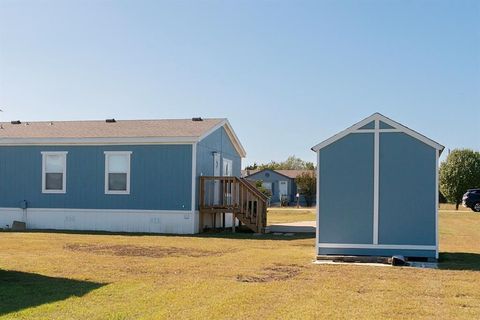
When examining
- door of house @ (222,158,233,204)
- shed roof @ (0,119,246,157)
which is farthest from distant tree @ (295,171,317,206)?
shed roof @ (0,119,246,157)

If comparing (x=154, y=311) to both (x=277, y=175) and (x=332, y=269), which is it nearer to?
(x=332, y=269)

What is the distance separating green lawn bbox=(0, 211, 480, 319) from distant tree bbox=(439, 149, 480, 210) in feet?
111

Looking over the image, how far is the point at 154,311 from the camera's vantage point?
23.1ft

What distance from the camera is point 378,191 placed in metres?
12.9

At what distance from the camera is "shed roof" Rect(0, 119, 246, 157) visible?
20.8 metres

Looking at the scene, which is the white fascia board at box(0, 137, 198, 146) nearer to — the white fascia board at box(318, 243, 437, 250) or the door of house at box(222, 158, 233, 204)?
the door of house at box(222, 158, 233, 204)

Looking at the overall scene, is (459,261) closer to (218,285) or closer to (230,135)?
(218,285)

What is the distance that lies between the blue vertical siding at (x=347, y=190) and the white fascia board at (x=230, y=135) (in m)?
7.94

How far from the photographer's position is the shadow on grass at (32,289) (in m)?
7.43

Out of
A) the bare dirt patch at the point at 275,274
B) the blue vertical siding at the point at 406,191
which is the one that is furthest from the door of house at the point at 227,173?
the bare dirt patch at the point at 275,274

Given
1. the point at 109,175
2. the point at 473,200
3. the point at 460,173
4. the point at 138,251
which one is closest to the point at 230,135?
the point at 109,175

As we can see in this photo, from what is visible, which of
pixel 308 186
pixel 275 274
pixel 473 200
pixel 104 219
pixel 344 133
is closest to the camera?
pixel 275 274

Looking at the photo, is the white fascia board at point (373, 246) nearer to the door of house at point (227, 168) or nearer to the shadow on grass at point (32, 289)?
the shadow on grass at point (32, 289)

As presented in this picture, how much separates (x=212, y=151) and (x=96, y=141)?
429cm
